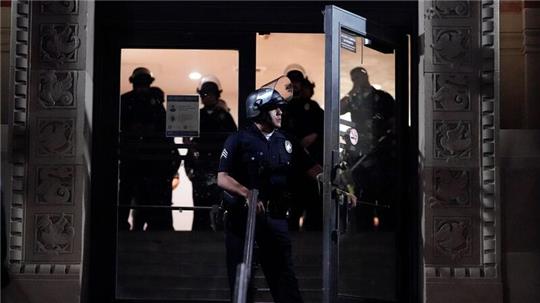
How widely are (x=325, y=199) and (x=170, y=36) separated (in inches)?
106

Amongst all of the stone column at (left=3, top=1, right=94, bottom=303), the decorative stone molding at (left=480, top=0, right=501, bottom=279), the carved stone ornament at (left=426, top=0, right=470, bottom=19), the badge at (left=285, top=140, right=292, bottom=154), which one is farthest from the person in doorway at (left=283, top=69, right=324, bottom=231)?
the stone column at (left=3, top=1, right=94, bottom=303)

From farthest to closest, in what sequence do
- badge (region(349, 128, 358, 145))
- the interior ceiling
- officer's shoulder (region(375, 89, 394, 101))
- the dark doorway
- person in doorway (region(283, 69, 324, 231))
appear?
person in doorway (region(283, 69, 324, 231)) < the interior ceiling < the dark doorway < officer's shoulder (region(375, 89, 394, 101)) < badge (region(349, 128, 358, 145))

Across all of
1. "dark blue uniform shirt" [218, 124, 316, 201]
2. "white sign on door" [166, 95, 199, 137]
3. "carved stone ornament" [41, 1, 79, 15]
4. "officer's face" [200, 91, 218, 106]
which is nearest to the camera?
"dark blue uniform shirt" [218, 124, 316, 201]

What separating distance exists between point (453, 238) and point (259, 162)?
190 centimetres

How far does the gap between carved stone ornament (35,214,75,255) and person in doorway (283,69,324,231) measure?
2.37m

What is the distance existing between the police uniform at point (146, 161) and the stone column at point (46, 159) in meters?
0.83

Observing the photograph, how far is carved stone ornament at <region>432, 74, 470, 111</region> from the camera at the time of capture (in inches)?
284

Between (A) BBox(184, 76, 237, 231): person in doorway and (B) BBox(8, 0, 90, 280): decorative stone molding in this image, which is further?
(A) BBox(184, 76, 237, 231): person in doorway

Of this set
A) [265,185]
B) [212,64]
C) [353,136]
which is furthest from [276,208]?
[212,64]

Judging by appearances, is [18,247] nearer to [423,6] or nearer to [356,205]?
[356,205]

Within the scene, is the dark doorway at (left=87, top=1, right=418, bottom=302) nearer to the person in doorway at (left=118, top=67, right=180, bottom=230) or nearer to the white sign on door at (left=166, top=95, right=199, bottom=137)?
the person in doorway at (left=118, top=67, right=180, bottom=230)

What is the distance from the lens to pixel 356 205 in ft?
22.4

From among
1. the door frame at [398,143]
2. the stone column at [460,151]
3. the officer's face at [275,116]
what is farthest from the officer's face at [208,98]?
the stone column at [460,151]

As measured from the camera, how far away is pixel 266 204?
245 inches
